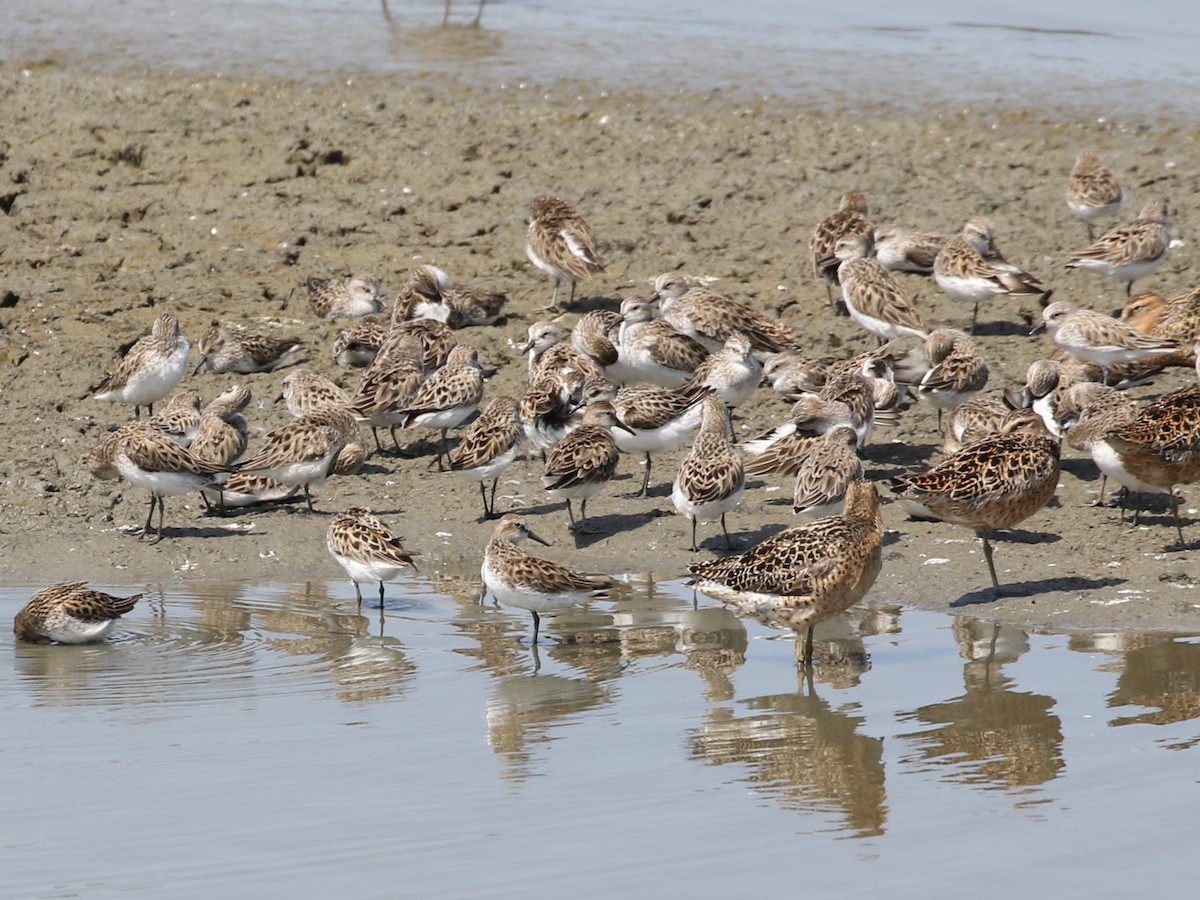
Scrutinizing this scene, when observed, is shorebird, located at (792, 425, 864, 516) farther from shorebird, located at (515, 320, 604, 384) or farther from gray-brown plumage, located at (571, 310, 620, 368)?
gray-brown plumage, located at (571, 310, 620, 368)

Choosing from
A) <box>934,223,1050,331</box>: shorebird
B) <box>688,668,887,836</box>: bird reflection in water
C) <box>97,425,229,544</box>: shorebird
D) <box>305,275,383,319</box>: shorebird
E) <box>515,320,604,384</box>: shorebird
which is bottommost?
<box>688,668,887,836</box>: bird reflection in water

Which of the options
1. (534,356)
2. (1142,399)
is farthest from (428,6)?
(1142,399)

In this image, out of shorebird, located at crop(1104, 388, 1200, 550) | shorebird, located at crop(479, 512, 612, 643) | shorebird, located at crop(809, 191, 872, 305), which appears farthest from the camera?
shorebird, located at crop(809, 191, 872, 305)

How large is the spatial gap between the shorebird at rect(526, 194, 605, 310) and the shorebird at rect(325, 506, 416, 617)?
5.35 m

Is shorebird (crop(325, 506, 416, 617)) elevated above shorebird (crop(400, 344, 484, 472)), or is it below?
below

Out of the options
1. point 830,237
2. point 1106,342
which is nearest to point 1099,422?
point 1106,342

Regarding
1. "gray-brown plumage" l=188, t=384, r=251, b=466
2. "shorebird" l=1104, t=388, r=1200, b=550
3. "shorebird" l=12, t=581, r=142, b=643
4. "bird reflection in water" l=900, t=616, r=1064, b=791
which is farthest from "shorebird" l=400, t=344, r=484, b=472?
"bird reflection in water" l=900, t=616, r=1064, b=791

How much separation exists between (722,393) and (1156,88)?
37.0 ft

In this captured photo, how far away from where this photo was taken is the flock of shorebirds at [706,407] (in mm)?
10672

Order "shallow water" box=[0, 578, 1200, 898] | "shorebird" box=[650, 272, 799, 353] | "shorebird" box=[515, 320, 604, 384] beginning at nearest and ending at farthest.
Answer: "shallow water" box=[0, 578, 1200, 898] < "shorebird" box=[515, 320, 604, 384] < "shorebird" box=[650, 272, 799, 353]

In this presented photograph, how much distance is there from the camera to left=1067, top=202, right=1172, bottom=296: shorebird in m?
16.1

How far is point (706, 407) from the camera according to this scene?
13094 mm

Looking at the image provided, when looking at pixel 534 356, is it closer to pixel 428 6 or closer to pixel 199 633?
pixel 199 633

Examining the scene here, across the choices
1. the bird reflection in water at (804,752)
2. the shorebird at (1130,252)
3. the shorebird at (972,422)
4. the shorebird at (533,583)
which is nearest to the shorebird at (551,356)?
the shorebird at (972,422)
